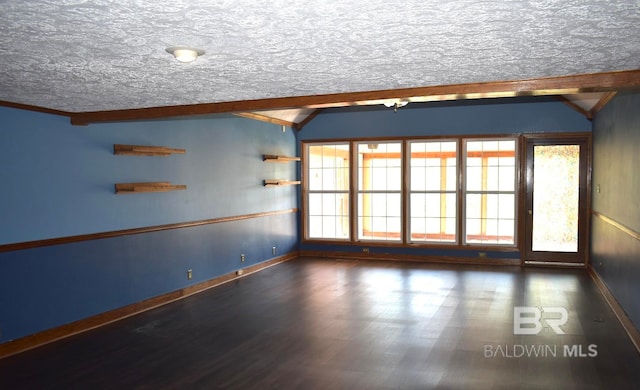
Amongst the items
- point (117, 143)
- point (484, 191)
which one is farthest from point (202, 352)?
point (484, 191)

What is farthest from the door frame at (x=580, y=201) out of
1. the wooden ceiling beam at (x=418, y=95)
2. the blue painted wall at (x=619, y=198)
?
the wooden ceiling beam at (x=418, y=95)

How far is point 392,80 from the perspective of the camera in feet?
11.7

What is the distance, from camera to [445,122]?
358 inches

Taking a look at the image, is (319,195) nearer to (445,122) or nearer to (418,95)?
(445,122)

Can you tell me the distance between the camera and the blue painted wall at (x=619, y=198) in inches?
191

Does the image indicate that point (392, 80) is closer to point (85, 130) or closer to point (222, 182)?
point (85, 130)

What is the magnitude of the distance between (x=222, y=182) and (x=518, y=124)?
5023 mm

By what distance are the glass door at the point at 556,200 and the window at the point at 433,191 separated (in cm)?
125

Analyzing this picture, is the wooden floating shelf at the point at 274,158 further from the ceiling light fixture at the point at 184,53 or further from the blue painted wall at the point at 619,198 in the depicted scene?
the ceiling light fixture at the point at 184,53

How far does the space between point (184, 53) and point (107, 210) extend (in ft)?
11.2

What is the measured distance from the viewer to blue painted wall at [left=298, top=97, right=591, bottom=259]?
850 cm

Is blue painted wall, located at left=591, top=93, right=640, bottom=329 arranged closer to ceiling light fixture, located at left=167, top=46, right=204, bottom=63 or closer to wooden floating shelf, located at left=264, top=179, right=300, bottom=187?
ceiling light fixture, located at left=167, top=46, right=204, bottom=63

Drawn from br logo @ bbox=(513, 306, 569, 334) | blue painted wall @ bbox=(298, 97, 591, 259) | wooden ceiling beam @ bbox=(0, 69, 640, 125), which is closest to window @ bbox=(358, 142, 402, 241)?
blue painted wall @ bbox=(298, 97, 591, 259)

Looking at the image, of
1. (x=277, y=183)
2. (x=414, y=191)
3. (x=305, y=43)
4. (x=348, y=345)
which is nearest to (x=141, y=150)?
(x=348, y=345)
